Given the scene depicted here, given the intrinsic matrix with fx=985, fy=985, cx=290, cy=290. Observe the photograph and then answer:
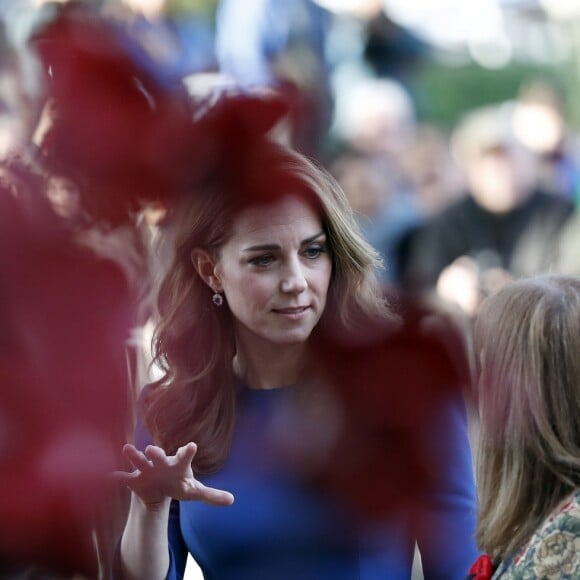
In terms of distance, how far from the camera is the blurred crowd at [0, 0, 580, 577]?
0.48 metres

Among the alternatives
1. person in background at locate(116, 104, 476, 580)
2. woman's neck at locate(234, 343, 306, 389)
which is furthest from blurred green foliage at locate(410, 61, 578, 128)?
woman's neck at locate(234, 343, 306, 389)

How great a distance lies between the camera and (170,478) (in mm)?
612

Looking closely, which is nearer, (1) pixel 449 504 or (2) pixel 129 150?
(2) pixel 129 150

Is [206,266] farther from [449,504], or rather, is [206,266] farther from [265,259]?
[449,504]

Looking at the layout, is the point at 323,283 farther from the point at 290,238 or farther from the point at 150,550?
the point at 150,550

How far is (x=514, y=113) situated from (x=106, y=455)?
11.7 inches

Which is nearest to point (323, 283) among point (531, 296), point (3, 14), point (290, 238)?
point (290, 238)

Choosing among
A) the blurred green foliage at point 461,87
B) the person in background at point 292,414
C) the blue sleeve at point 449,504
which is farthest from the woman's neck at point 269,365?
the blurred green foliage at point 461,87

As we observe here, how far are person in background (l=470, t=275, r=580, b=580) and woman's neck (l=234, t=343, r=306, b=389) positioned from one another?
0.41 ft

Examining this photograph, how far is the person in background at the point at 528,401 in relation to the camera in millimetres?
666

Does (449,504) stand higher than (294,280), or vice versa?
(294,280)

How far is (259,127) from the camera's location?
519 mm

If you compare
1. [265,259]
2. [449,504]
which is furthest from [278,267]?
[449,504]

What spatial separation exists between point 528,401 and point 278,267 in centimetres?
20
